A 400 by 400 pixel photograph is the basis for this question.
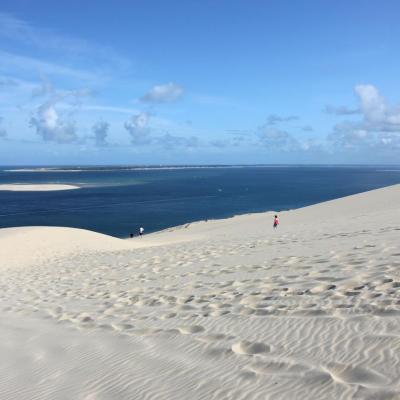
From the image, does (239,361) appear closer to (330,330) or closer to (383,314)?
(330,330)

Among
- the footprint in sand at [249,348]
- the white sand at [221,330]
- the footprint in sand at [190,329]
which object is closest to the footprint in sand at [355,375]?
the white sand at [221,330]

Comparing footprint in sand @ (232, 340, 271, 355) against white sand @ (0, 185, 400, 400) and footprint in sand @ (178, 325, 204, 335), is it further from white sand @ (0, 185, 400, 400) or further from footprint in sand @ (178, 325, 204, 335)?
footprint in sand @ (178, 325, 204, 335)

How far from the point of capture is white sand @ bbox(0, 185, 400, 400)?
4.31 m

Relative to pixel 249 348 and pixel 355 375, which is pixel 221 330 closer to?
pixel 249 348

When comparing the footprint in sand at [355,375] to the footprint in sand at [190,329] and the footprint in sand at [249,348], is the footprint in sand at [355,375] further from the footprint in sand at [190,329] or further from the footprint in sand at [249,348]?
the footprint in sand at [190,329]

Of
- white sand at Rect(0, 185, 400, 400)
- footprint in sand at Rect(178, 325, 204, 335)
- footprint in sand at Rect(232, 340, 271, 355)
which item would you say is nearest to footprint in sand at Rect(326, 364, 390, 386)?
white sand at Rect(0, 185, 400, 400)

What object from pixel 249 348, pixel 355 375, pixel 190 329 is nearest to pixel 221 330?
pixel 190 329

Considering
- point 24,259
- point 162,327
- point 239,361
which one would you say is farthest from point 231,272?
point 24,259

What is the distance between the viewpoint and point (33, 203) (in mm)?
74250

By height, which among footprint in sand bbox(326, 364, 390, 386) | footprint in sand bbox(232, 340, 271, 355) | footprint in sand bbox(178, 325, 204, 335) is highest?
footprint in sand bbox(326, 364, 390, 386)

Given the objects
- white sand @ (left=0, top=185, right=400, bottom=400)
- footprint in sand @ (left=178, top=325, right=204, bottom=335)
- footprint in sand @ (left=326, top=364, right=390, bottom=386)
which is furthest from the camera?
footprint in sand @ (left=178, top=325, right=204, bottom=335)

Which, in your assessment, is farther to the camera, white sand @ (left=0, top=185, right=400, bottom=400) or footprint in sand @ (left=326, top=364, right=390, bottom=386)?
white sand @ (left=0, top=185, right=400, bottom=400)

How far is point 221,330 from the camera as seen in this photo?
19.5 feet

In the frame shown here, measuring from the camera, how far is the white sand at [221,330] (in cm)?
431
